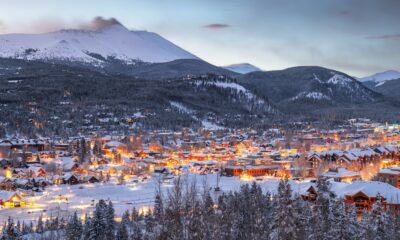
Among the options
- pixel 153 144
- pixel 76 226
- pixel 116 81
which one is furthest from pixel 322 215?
pixel 116 81

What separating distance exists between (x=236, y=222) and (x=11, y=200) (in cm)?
2112

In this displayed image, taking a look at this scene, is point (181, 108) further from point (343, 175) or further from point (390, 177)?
point (390, 177)

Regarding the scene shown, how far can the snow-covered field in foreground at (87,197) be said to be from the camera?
37312 millimetres

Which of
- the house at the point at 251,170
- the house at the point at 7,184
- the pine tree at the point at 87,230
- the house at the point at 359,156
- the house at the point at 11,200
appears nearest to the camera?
the pine tree at the point at 87,230

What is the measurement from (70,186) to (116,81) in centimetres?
12788

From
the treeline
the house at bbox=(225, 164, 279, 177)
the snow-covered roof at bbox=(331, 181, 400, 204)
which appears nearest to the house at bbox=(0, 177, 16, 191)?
the treeline

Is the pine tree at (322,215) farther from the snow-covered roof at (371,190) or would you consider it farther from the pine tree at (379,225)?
the snow-covered roof at (371,190)

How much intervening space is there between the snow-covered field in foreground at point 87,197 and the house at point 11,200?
30.4 inches

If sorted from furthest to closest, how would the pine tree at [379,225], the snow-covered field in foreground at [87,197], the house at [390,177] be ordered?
1. the house at [390,177]
2. the snow-covered field in foreground at [87,197]
3. the pine tree at [379,225]

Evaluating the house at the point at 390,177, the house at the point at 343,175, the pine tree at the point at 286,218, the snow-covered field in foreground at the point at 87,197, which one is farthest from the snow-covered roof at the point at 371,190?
the pine tree at the point at 286,218

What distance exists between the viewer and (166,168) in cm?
6284

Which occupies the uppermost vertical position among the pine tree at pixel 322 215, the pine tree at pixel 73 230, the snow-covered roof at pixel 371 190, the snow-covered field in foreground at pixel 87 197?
the pine tree at pixel 322 215

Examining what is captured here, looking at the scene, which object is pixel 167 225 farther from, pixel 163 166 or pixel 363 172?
pixel 163 166

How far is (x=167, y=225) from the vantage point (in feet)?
56.2
